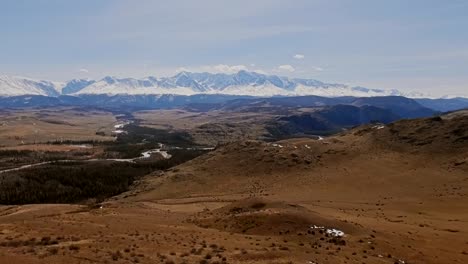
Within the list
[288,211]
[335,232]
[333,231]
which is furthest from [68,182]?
[335,232]

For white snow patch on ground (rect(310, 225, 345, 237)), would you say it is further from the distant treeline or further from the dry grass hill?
the distant treeline

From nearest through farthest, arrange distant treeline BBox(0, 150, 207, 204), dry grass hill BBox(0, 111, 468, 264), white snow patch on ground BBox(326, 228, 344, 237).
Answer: dry grass hill BBox(0, 111, 468, 264), white snow patch on ground BBox(326, 228, 344, 237), distant treeline BBox(0, 150, 207, 204)

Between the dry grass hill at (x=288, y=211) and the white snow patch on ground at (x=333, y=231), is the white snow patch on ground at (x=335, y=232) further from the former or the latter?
the dry grass hill at (x=288, y=211)

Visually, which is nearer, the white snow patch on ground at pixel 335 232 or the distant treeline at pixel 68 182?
the white snow patch on ground at pixel 335 232

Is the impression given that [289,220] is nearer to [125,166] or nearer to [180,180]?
[180,180]

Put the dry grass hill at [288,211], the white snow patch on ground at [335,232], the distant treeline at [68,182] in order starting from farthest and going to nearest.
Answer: the distant treeline at [68,182] → the white snow patch on ground at [335,232] → the dry grass hill at [288,211]

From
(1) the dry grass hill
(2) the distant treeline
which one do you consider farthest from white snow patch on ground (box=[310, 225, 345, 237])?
(2) the distant treeline

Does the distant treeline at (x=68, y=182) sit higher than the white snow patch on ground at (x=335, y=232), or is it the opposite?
the white snow patch on ground at (x=335, y=232)

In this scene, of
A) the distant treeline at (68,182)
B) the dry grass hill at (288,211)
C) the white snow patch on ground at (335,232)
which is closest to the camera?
the dry grass hill at (288,211)

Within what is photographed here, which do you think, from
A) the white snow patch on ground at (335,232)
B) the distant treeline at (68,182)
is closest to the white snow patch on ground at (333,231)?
the white snow patch on ground at (335,232)

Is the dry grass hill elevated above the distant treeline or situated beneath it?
elevated above

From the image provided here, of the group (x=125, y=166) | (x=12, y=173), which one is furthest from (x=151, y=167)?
(x=12, y=173)
